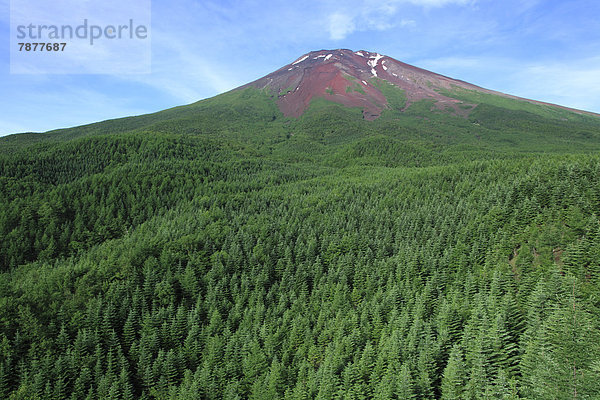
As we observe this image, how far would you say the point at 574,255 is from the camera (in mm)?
58031

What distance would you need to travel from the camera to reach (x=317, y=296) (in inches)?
3536

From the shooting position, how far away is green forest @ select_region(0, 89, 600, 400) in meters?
44.3

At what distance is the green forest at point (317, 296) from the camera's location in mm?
44344

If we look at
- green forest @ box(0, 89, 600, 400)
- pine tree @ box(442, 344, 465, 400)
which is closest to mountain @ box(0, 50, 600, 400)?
pine tree @ box(442, 344, 465, 400)

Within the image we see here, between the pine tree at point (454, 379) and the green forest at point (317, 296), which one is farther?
the green forest at point (317, 296)

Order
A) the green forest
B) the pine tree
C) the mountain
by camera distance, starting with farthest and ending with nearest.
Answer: the mountain, the green forest, the pine tree

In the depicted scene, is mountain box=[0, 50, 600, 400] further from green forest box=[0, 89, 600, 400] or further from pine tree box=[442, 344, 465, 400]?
green forest box=[0, 89, 600, 400]

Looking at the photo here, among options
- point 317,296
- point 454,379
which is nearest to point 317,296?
point 317,296

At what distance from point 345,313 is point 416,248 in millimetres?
37491

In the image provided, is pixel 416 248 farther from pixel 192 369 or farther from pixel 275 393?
pixel 192 369

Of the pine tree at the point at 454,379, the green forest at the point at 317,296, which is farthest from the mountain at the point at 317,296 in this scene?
the green forest at the point at 317,296

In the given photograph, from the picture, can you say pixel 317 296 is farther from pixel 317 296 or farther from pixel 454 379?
pixel 454 379

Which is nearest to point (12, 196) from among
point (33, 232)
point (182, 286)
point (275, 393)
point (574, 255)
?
point (33, 232)

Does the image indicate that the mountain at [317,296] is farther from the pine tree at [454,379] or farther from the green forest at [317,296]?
the green forest at [317,296]
